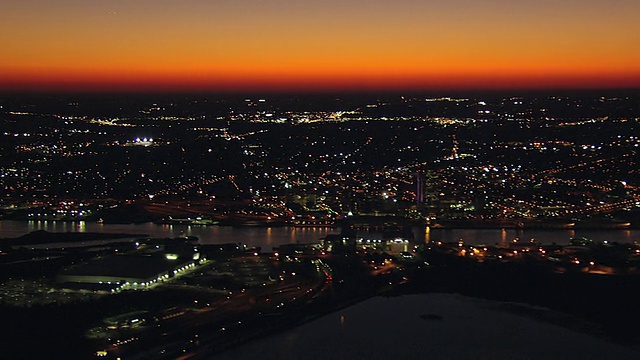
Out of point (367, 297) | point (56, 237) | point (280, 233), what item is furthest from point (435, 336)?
point (56, 237)

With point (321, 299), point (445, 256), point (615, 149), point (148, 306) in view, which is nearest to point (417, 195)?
point (445, 256)

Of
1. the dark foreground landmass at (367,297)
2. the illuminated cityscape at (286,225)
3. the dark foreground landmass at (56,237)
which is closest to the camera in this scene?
the dark foreground landmass at (367,297)

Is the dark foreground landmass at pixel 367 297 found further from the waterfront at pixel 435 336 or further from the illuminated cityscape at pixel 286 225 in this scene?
the waterfront at pixel 435 336

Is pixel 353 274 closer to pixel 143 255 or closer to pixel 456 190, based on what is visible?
pixel 143 255

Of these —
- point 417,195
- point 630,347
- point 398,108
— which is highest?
point 398,108

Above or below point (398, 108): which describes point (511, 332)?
below

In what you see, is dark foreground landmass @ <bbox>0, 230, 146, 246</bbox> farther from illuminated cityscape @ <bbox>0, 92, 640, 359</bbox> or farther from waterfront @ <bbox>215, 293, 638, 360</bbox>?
waterfront @ <bbox>215, 293, 638, 360</bbox>

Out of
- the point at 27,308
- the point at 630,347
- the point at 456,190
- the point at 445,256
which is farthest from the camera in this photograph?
the point at 456,190

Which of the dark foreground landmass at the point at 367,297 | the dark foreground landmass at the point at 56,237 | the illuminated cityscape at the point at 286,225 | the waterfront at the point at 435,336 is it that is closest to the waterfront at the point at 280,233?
the illuminated cityscape at the point at 286,225

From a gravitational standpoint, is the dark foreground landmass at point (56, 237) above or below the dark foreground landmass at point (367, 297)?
above
